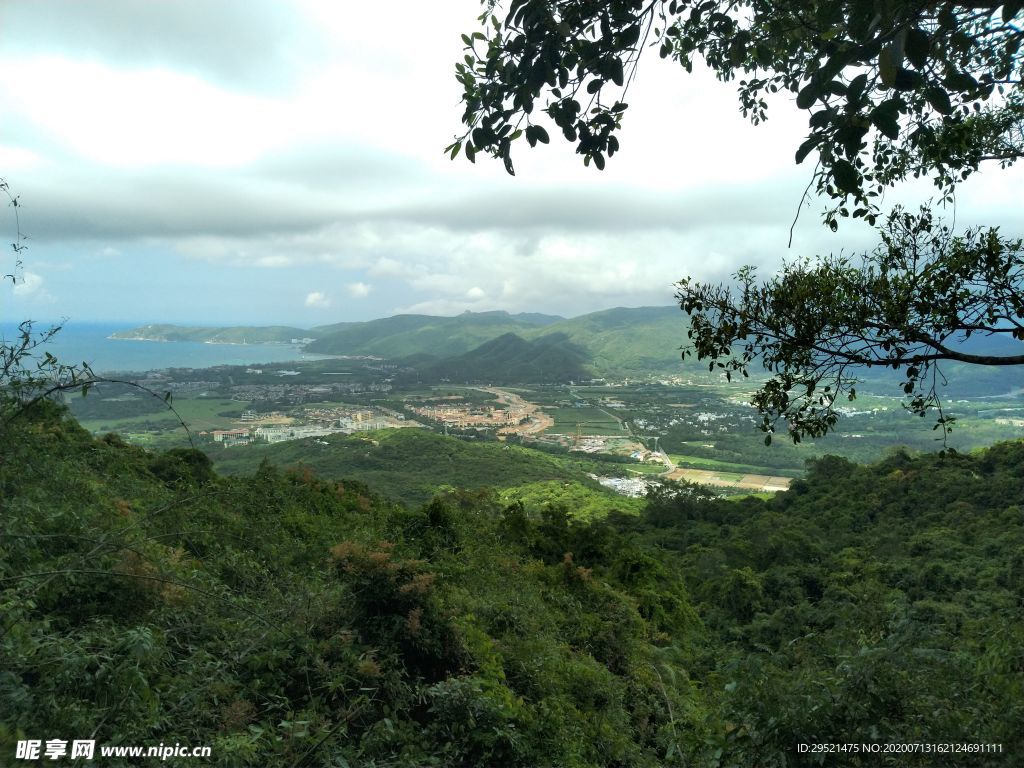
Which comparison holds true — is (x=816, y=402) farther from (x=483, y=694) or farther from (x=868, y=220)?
(x=483, y=694)

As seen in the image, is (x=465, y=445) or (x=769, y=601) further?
(x=465, y=445)

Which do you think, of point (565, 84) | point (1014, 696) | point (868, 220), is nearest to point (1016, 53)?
point (868, 220)

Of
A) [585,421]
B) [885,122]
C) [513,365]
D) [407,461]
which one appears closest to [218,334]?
[513,365]

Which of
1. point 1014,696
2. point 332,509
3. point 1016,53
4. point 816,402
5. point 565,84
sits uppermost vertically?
point 1016,53

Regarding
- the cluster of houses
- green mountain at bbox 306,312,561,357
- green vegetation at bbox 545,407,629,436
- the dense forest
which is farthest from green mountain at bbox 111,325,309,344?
the dense forest

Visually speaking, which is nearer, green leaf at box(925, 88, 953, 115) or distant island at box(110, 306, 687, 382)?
green leaf at box(925, 88, 953, 115)

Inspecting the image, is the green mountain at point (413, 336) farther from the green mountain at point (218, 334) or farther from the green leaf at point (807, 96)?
the green leaf at point (807, 96)

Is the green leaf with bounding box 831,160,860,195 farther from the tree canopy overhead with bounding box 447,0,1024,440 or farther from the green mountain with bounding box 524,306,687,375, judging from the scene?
the green mountain with bounding box 524,306,687,375

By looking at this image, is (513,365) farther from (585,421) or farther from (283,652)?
(283,652)
